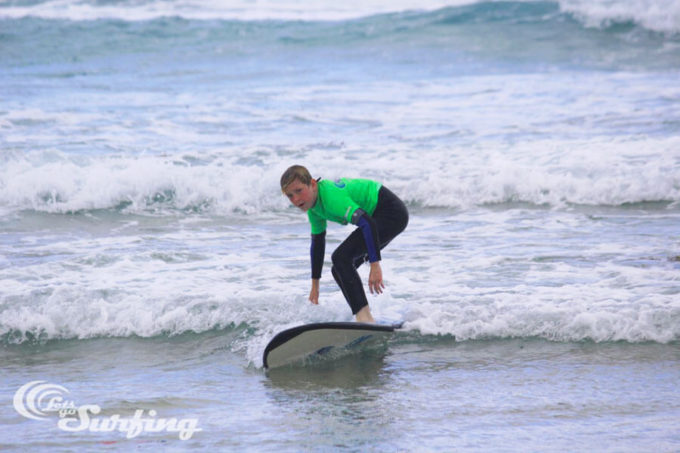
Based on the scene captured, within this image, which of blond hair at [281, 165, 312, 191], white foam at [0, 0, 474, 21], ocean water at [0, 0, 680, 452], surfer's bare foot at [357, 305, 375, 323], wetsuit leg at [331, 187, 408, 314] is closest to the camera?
ocean water at [0, 0, 680, 452]

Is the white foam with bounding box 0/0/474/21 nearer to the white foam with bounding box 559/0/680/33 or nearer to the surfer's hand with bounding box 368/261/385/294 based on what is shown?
the white foam with bounding box 559/0/680/33

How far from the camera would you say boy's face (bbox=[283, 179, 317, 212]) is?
525cm

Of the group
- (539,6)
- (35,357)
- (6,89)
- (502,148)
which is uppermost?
(539,6)

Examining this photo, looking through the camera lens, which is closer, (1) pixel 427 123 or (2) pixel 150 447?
(2) pixel 150 447

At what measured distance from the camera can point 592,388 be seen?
15.9ft

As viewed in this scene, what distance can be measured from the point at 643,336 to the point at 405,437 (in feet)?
8.06

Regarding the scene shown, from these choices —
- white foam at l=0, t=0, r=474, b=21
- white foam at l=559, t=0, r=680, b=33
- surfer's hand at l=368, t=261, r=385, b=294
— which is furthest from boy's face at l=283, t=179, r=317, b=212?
white foam at l=0, t=0, r=474, b=21

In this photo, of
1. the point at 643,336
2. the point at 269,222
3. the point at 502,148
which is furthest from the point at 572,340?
the point at 502,148

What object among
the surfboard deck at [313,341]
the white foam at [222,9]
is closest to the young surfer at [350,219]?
the surfboard deck at [313,341]

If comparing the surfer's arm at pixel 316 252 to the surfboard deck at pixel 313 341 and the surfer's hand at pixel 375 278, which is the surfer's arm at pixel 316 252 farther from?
the surfer's hand at pixel 375 278

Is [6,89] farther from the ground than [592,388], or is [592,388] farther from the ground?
[6,89]

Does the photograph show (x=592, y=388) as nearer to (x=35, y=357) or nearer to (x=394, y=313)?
(x=394, y=313)

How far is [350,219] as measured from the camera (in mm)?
5398

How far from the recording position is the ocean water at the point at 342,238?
15.2ft
